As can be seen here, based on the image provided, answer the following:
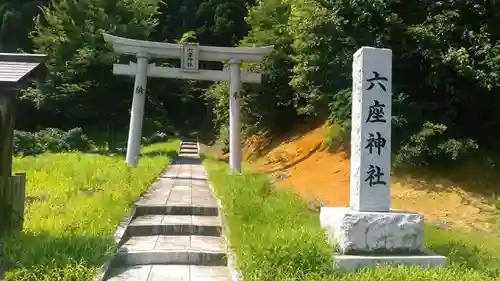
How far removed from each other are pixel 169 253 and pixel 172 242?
620 millimetres

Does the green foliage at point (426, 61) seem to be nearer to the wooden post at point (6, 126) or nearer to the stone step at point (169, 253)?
the stone step at point (169, 253)

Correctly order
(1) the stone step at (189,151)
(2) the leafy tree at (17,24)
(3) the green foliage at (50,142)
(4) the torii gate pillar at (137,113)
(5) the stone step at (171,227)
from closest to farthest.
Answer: (5) the stone step at (171,227) < (4) the torii gate pillar at (137,113) < (3) the green foliage at (50,142) < (1) the stone step at (189,151) < (2) the leafy tree at (17,24)

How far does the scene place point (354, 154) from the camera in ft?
20.9

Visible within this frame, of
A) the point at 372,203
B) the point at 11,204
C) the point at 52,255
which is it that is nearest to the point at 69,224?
the point at 11,204

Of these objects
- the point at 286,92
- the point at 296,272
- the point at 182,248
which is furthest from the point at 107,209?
the point at 286,92

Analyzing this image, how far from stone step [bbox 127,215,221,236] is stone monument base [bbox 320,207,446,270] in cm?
217

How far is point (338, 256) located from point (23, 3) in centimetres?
3368

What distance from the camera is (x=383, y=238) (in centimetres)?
584

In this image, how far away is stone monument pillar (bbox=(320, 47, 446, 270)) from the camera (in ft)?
18.9

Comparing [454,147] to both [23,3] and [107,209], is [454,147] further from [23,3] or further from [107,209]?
[23,3]

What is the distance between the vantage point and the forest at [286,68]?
1298cm

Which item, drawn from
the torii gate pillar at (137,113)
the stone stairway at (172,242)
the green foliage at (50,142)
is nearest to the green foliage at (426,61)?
the torii gate pillar at (137,113)

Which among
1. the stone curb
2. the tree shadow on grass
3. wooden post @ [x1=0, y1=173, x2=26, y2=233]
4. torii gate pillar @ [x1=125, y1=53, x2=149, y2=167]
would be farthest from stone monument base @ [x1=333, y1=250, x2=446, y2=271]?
torii gate pillar @ [x1=125, y1=53, x2=149, y2=167]

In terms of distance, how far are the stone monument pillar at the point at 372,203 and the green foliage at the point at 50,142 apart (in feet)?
60.1
